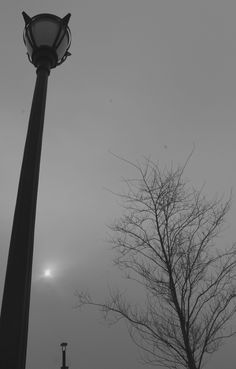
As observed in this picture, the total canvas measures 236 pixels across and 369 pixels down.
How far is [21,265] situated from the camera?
207 centimetres

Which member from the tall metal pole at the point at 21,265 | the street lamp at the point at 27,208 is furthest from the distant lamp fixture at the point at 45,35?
the tall metal pole at the point at 21,265

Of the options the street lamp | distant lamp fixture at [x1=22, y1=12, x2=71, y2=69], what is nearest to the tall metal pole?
the street lamp

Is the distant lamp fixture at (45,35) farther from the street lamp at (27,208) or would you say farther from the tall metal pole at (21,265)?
the tall metal pole at (21,265)

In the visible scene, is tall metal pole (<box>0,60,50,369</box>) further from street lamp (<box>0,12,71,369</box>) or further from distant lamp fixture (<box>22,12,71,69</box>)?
distant lamp fixture (<box>22,12,71,69</box>)

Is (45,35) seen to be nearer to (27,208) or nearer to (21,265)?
(27,208)

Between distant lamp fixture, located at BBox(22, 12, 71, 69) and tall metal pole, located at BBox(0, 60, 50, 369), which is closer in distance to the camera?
tall metal pole, located at BBox(0, 60, 50, 369)

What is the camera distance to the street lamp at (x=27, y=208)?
72.5 inches

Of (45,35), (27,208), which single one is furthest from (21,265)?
(45,35)

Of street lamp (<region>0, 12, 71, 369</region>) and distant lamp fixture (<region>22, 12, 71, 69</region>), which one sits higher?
distant lamp fixture (<region>22, 12, 71, 69</region>)

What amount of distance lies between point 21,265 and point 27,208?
0.41m

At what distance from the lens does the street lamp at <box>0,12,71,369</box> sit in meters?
1.84

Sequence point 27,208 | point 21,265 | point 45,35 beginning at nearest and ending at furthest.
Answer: point 21,265 < point 27,208 < point 45,35

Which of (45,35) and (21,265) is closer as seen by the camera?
(21,265)

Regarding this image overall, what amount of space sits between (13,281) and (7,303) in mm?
132
